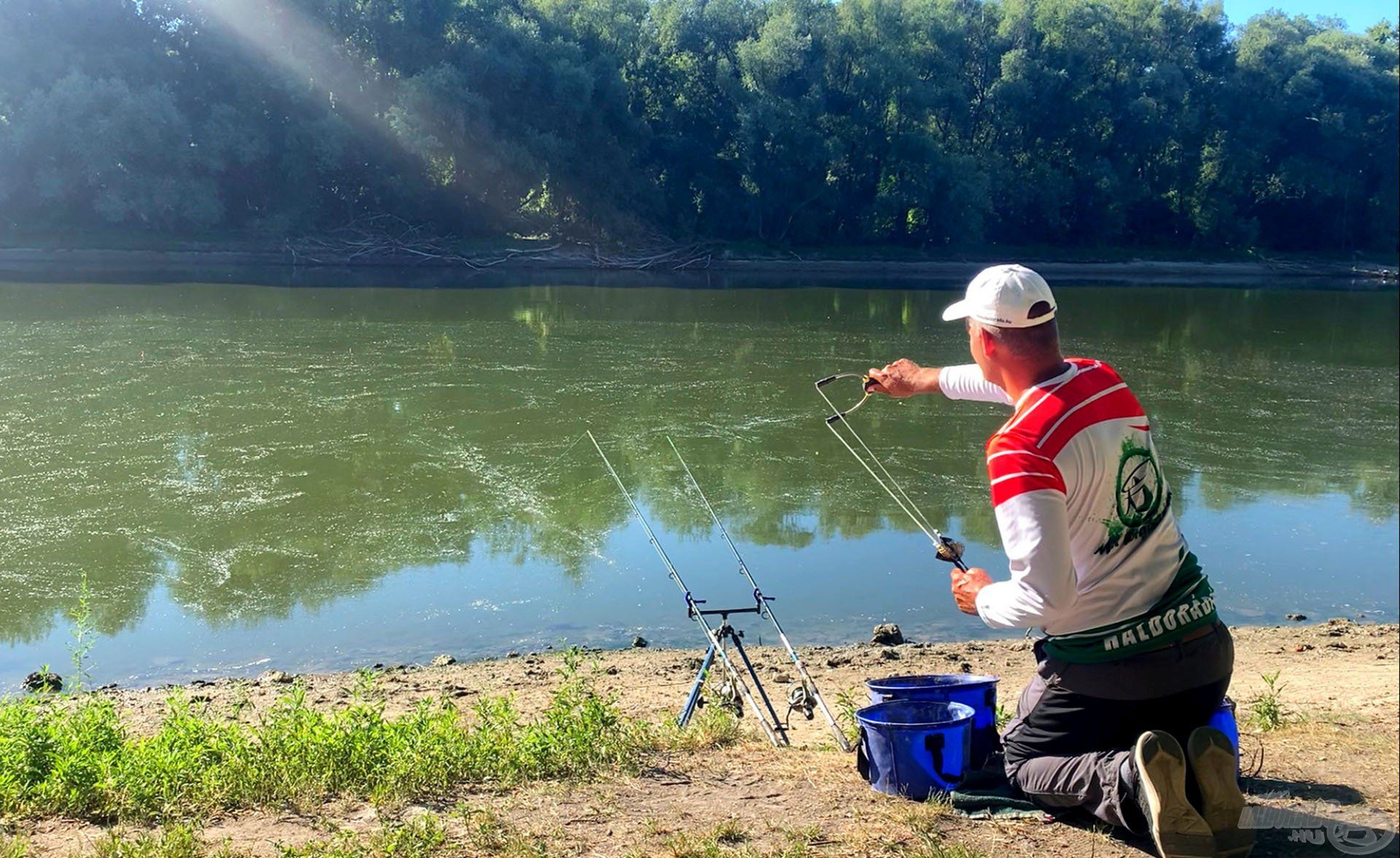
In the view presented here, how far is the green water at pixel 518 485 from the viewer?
7.00m

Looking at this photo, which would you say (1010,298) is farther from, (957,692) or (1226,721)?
(957,692)

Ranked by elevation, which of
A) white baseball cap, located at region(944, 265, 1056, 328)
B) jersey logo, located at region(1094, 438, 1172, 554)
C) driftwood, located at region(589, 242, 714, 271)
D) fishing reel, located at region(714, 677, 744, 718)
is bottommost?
fishing reel, located at region(714, 677, 744, 718)

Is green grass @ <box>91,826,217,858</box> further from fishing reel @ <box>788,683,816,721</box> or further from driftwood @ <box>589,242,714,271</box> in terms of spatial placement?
driftwood @ <box>589,242,714,271</box>

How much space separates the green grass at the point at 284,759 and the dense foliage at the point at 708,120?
29273 millimetres

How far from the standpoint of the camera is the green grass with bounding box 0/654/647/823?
3521 mm

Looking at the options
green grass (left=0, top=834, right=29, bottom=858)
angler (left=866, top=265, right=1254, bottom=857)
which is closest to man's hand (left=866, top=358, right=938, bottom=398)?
angler (left=866, top=265, right=1254, bottom=857)

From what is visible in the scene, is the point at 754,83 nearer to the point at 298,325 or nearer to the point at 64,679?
the point at 298,325

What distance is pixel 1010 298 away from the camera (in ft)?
9.34

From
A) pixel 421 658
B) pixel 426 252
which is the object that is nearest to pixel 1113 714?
pixel 421 658

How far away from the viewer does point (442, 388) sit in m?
13.5

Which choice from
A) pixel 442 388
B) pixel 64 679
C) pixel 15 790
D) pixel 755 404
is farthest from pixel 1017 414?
pixel 442 388

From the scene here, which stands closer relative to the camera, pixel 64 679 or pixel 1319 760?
pixel 1319 760

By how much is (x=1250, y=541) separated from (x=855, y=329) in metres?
12.3

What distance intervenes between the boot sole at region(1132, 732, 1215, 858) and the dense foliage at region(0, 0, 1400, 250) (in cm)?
3139
